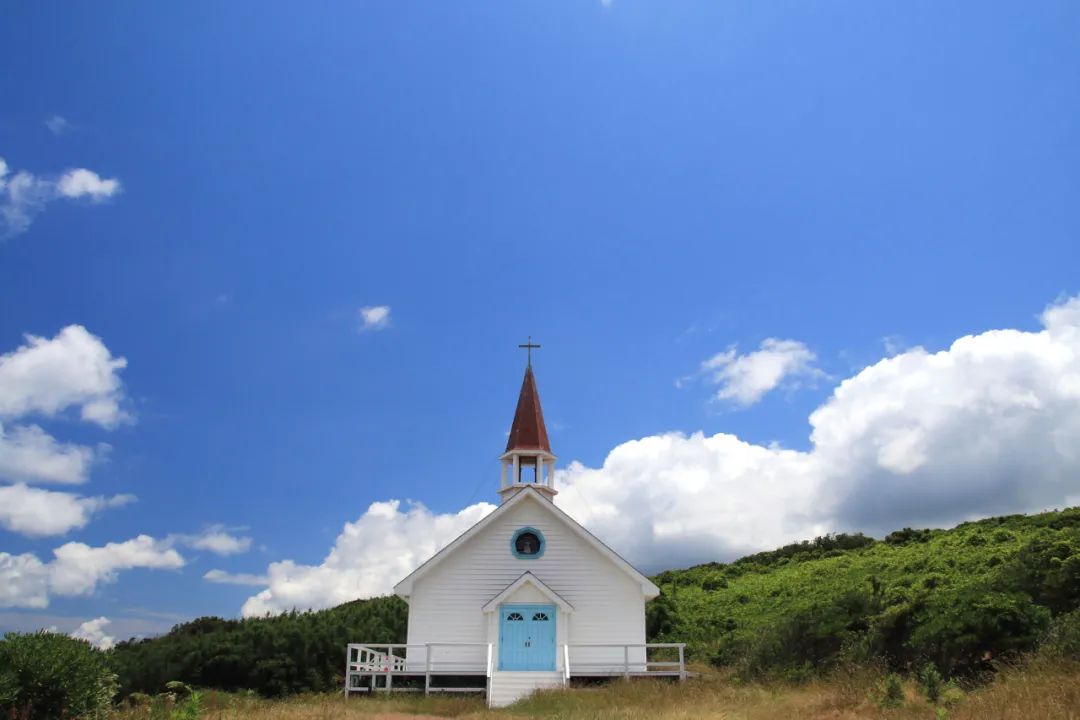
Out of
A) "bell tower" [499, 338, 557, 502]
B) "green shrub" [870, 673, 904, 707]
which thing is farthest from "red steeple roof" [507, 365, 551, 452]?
"green shrub" [870, 673, 904, 707]

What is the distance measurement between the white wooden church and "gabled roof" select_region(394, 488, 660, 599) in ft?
0.12

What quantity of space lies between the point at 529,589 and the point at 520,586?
15.0 inches

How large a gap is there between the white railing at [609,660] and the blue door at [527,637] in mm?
721

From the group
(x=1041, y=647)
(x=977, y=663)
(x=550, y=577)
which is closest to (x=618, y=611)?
(x=550, y=577)

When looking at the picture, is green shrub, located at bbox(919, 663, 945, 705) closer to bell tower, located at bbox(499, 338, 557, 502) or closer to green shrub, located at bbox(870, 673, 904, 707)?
green shrub, located at bbox(870, 673, 904, 707)

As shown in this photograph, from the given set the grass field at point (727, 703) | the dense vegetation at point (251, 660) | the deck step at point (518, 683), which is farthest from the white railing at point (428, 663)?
the dense vegetation at point (251, 660)

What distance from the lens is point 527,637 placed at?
26.0 m

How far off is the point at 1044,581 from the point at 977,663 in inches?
128

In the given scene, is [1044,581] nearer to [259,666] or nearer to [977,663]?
[977,663]

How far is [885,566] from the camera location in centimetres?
3453

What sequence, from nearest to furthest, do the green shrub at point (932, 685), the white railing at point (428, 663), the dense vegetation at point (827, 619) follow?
the green shrub at point (932, 685) < the dense vegetation at point (827, 619) < the white railing at point (428, 663)

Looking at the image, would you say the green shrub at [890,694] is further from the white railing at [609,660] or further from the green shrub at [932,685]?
the white railing at [609,660]

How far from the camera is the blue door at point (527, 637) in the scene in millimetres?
25734

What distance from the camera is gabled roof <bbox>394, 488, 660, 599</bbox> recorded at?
26688mm
